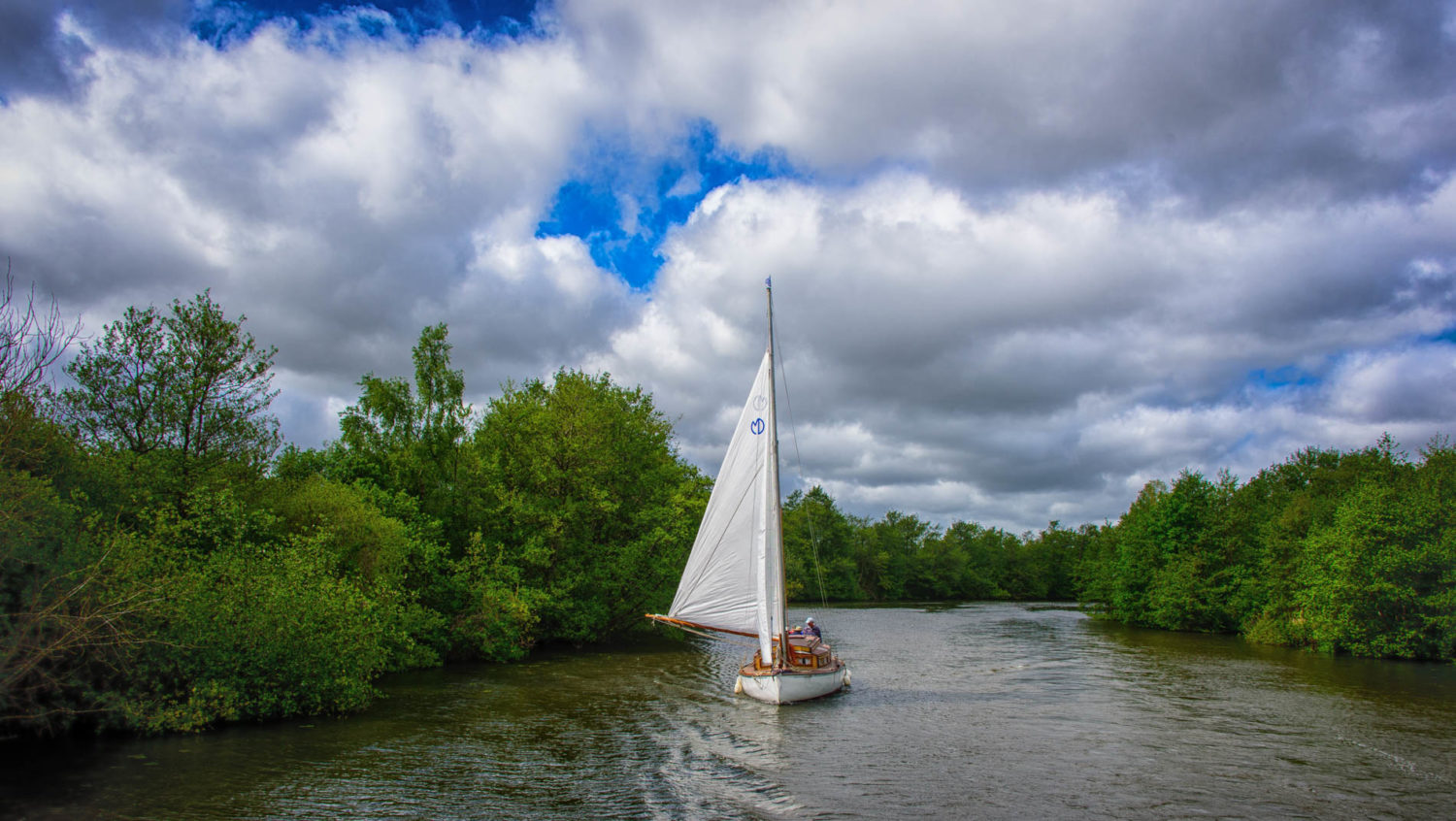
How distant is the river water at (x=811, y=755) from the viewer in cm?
1614

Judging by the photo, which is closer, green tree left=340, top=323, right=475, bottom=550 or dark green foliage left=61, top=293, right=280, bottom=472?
dark green foliage left=61, top=293, right=280, bottom=472

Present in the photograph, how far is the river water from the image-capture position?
16.1 m

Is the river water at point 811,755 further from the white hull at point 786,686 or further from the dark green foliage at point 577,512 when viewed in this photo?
the dark green foliage at point 577,512

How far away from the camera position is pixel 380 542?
3478cm

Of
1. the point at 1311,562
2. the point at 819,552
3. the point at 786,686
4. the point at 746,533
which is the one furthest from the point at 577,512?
the point at 819,552

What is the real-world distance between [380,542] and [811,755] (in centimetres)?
2278

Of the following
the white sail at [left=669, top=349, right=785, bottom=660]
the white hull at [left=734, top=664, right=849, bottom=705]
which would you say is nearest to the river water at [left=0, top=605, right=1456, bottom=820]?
the white hull at [left=734, top=664, right=849, bottom=705]

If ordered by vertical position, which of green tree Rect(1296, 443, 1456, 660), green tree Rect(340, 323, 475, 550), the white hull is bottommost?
the white hull

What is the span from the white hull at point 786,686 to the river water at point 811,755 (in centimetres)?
81

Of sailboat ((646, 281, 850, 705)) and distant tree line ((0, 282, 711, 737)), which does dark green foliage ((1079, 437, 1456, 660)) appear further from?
distant tree line ((0, 282, 711, 737))

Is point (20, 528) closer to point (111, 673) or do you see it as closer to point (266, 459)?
point (111, 673)

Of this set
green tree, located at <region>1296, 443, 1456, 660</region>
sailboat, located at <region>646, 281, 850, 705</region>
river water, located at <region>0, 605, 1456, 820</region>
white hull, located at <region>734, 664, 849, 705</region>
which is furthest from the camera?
green tree, located at <region>1296, 443, 1456, 660</region>

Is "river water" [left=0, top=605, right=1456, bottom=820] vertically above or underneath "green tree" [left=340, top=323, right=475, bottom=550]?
underneath

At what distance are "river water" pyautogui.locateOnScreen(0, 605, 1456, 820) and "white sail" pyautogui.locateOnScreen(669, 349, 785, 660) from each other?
10.9ft
